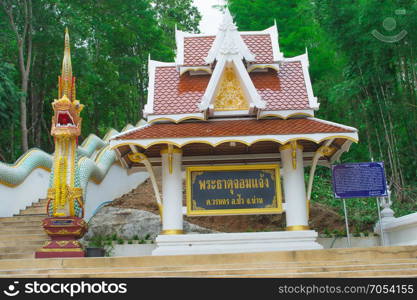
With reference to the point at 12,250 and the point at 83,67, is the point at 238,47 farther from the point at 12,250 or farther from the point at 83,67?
the point at 83,67

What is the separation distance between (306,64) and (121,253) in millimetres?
6028

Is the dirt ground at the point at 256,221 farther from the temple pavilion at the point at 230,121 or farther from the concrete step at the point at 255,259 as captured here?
the concrete step at the point at 255,259

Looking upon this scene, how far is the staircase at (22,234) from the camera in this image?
9.65 meters

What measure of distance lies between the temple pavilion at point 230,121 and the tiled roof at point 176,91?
21 mm

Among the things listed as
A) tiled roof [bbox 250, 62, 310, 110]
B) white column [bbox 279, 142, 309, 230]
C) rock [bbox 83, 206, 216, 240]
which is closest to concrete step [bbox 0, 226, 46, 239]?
rock [bbox 83, 206, 216, 240]

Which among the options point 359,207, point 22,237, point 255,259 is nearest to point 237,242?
point 255,259

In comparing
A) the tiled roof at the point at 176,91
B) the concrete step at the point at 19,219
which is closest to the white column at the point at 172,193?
the tiled roof at the point at 176,91

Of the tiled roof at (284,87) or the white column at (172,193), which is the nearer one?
the white column at (172,193)

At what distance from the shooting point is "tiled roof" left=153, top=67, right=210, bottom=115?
9.59 meters

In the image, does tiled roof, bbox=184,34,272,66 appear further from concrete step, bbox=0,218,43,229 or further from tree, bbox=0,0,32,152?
tree, bbox=0,0,32,152

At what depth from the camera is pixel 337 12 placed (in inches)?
553

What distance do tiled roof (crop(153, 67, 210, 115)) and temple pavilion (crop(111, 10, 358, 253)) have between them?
21 millimetres

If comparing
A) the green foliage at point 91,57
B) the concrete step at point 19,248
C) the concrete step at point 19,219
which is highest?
the green foliage at point 91,57

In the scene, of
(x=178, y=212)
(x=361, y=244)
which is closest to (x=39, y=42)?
(x=178, y=212)
